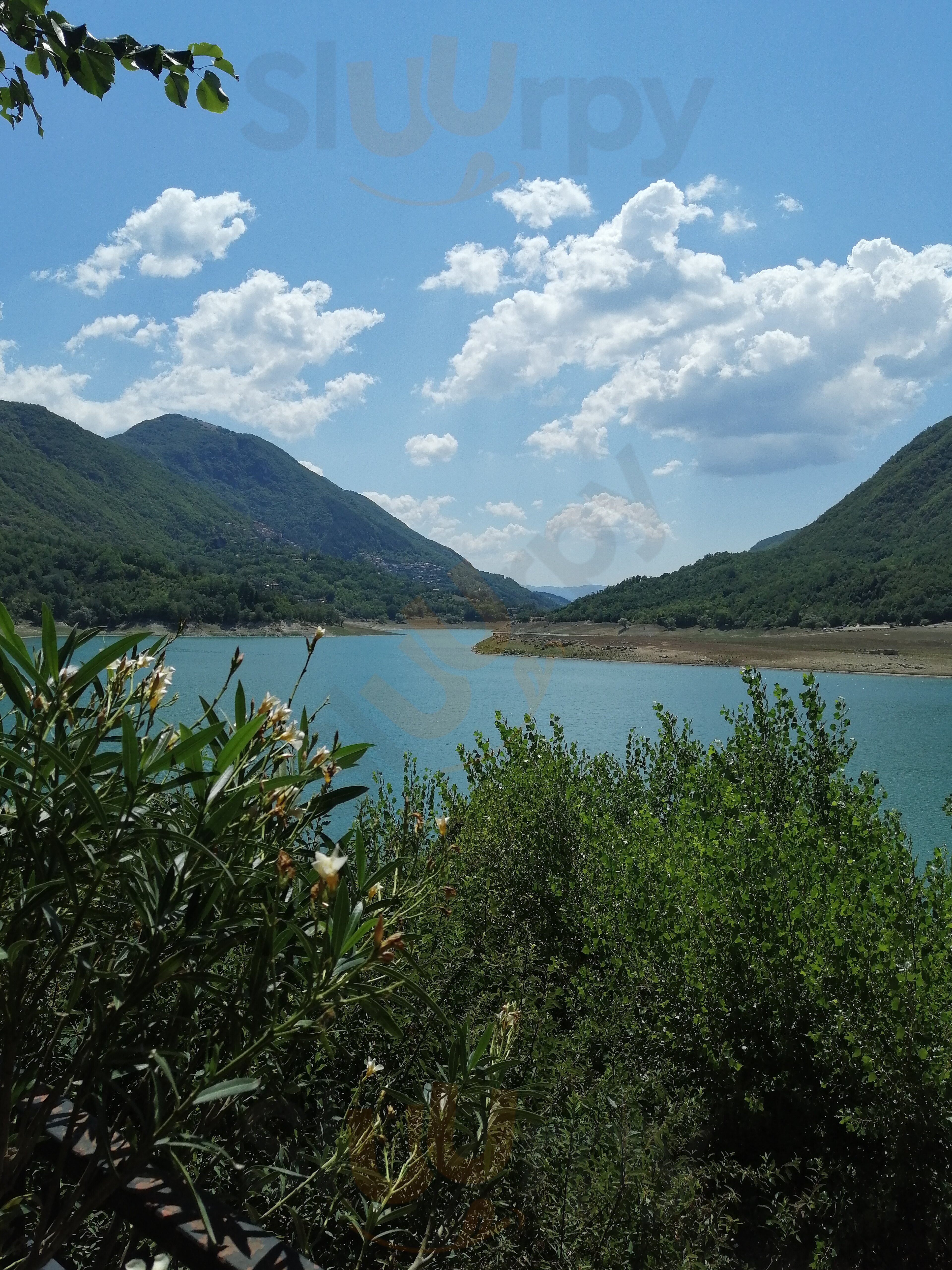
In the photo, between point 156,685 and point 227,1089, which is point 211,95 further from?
point 227,1089

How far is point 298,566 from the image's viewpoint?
277 feet

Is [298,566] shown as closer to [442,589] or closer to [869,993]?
[442,589]

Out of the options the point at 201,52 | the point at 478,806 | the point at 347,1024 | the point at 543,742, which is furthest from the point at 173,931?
the point at 543,742

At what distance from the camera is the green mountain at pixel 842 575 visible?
213ft

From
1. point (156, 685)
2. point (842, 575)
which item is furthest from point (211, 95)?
point (842, 575)

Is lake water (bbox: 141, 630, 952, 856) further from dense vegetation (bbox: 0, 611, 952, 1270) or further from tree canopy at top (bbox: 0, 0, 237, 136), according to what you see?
tree canopy at top (bbox: 0, 0, 237, 136)

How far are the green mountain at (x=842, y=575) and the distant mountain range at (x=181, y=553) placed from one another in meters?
10.5

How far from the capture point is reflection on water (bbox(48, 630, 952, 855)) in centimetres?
1650

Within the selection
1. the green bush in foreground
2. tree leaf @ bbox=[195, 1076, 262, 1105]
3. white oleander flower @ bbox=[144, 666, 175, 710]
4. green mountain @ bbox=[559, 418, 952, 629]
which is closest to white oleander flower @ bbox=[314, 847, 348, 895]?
tree leaf @ bbox=[195, 1076, 262, 1105]

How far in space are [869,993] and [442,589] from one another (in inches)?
1455

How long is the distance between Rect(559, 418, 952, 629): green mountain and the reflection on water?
414 inches

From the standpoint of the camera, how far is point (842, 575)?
77.2 m

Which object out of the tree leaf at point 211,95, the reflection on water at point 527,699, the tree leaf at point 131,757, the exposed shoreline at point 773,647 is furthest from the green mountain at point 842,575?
the tree leaf at point 131,757

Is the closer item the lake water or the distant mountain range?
the lake water
